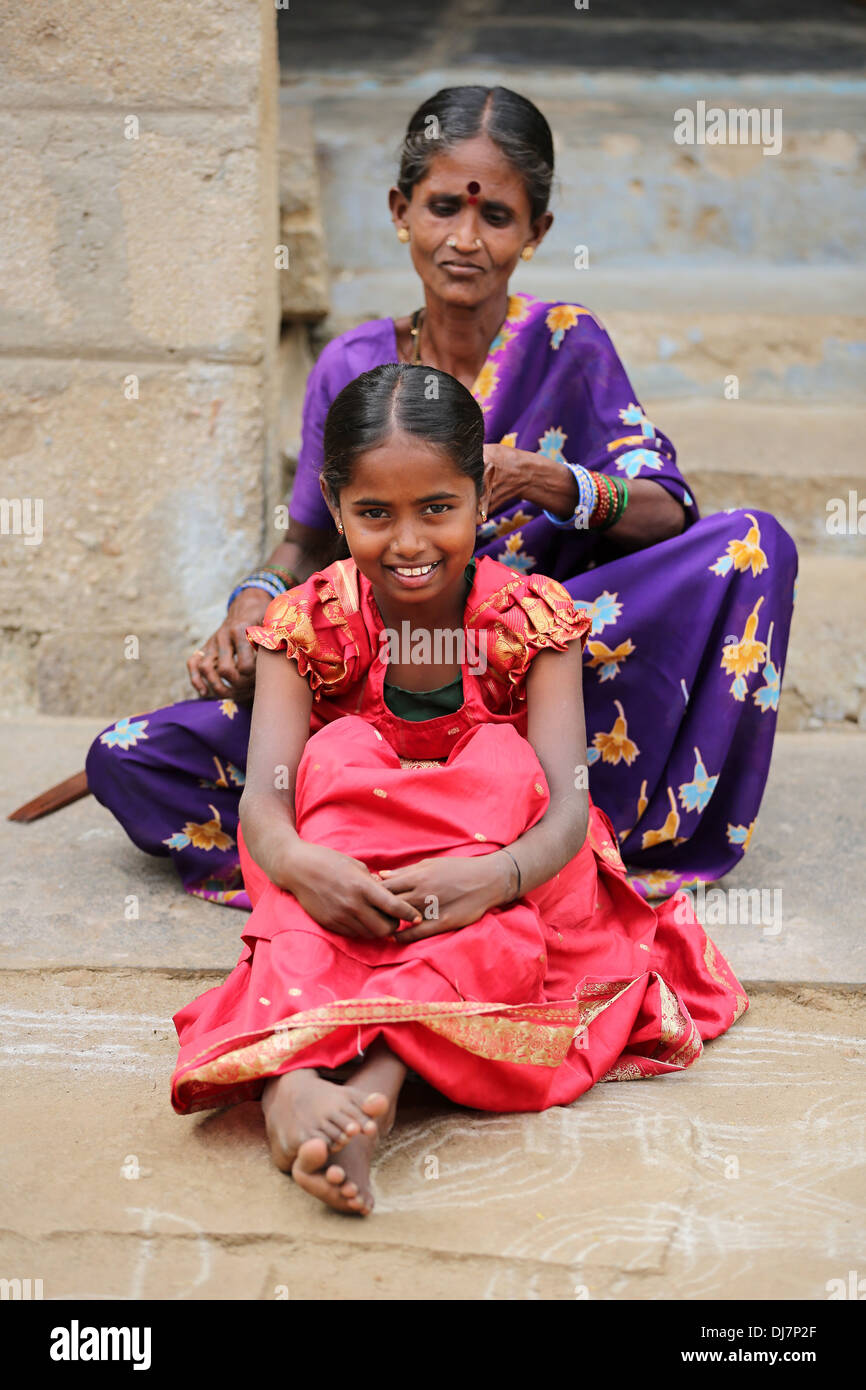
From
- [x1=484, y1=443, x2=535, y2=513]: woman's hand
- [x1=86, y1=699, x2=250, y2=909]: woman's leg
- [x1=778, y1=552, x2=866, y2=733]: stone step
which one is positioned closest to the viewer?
[x1=484, y1=443, x2=535, y2=513]: woman's hand

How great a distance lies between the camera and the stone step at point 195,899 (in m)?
2.43

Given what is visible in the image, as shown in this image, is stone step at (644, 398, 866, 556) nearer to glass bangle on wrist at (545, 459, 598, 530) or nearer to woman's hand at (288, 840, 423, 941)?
glass bangle on wrist at (545, 459, 598, 530)

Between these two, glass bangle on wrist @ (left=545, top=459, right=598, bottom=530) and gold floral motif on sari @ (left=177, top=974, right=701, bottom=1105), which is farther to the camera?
glass bangle on wrist @ (left=545, top=459, right=598, bottom=530)

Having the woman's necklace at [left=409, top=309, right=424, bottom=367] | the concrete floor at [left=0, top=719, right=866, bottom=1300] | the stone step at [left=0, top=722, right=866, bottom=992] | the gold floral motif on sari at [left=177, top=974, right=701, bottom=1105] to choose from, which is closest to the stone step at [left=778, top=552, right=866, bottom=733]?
the stone step at [left=0, top=722, right=866, bottom=992]

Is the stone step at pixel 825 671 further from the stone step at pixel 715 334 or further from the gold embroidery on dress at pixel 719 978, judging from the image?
the gold embroidery on dress at pixel 719 978

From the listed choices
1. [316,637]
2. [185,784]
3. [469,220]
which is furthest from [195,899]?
[469,220]

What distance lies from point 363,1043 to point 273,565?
1291 millimetres

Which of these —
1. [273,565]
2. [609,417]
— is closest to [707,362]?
[609,417]

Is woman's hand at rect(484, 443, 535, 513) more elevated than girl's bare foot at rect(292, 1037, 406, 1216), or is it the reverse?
woman's hand at rect(484, 443, 535, 513)

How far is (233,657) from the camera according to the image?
264 centimetres

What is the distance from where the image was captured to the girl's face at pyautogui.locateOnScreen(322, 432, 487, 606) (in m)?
2.03

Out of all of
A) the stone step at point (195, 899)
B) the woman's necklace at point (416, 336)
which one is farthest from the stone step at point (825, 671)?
the woman's necklace at point (416, 336)

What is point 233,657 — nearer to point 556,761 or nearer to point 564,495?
point 564,495

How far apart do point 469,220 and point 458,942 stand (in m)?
1.42
